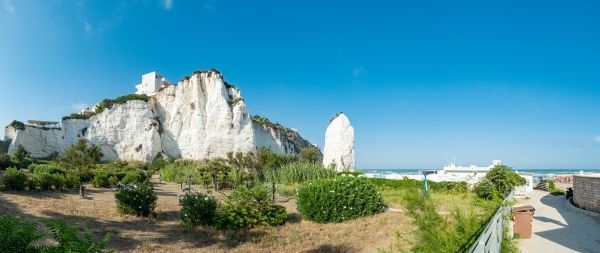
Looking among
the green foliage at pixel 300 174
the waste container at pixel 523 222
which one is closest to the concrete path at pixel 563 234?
the waste container at pixel 523 222

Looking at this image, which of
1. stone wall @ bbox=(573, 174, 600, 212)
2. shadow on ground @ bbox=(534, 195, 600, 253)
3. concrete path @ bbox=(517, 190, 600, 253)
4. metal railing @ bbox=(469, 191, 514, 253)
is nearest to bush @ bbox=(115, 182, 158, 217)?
metal railing @ bbox=(469, 191, 514, 253)

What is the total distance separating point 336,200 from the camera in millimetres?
11219

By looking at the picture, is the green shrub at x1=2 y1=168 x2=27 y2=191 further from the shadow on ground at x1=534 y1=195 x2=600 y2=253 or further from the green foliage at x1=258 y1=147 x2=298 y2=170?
the green foliage at x1=258 y1=147 x2=298 y2=170

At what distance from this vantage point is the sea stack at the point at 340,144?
3781 centimetres

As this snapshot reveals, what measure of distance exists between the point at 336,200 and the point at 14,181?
11.4 metres

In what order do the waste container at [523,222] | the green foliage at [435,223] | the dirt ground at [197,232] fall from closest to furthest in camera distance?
the green foliage at [435,223], the dirt ground at [197,232], the waste container at [523,222]

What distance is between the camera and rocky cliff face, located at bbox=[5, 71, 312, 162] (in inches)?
1665

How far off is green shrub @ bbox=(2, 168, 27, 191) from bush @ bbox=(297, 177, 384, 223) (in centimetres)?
1002

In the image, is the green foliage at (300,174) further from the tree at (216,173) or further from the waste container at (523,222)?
the waste container at (523,222)

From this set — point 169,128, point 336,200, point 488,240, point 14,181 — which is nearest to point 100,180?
point 14,181

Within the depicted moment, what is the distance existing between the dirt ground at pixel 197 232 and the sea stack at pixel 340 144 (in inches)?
1022

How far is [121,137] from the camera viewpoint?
44.8 metres

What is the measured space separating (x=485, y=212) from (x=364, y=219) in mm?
6411

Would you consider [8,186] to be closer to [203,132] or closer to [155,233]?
Answer: [155,233]
